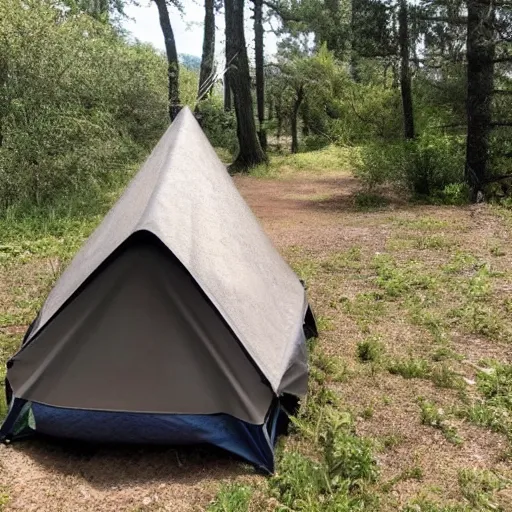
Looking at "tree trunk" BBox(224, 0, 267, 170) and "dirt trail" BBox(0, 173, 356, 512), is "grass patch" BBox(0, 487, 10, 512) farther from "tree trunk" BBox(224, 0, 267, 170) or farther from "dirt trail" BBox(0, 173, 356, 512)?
"tree trunk" BBox(224, 0, 267, 170)

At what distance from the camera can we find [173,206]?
360 centimetres

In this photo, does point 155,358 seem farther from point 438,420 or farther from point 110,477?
point 438,420

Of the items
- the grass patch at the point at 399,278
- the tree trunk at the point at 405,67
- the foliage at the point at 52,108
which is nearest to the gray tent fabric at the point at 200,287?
the grass patch at the point at 399,278

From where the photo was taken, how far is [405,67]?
16016 millimetres

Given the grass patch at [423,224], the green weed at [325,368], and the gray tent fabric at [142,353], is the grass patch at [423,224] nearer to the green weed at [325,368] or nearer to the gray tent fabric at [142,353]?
the green weed at [325,368]

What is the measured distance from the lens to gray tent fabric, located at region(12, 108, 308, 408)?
3230mm

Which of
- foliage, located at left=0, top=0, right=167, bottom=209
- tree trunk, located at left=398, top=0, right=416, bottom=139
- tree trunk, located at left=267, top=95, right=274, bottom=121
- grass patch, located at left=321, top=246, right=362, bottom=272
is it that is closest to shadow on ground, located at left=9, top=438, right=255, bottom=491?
grass patch, located at left=321, top=246, right=362, bottom=272

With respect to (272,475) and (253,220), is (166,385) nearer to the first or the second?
(272,475)

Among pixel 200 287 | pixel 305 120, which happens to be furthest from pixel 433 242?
pixel 305 120

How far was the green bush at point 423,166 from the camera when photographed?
1109 cm

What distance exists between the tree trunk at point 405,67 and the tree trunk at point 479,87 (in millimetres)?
5860

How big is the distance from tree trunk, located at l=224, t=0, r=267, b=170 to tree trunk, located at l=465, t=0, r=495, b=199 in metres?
7.35

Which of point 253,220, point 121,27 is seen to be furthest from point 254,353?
point 121,27

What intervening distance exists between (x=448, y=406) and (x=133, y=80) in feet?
38.4
